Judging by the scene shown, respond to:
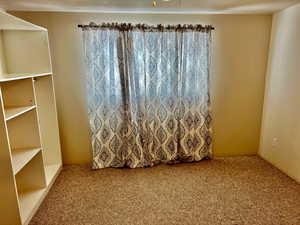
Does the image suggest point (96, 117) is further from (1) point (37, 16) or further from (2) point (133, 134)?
(1) point (37, 16)

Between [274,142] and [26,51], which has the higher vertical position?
[26,51]

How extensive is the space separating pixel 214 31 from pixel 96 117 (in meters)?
2.03

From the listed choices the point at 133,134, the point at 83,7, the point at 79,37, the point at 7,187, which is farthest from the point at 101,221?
the point at 83,7

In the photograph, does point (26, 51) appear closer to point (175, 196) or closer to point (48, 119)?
point (48, 119)

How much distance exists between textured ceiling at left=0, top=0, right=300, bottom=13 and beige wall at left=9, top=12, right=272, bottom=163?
134 millimetres

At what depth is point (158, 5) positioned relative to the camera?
2418 mm

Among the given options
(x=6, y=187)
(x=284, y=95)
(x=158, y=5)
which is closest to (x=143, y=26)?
(x=158, y=5)

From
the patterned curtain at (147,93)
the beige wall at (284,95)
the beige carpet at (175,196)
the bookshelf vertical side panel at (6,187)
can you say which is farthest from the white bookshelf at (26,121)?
the beige wall at (284,95)

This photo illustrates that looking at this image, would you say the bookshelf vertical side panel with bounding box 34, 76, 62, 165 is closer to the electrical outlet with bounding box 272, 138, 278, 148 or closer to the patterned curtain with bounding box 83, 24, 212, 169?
the patterned curtain with bounding box 83, 24, 212, 169

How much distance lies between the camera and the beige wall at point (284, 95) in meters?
2.50

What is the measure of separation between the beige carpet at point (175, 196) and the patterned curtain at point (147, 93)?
0.96ft

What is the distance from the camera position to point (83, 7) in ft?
8.05

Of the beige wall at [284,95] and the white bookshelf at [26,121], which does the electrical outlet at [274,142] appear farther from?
the white bookshelf at [26,121]

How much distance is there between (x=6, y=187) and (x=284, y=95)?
3.25 meters
